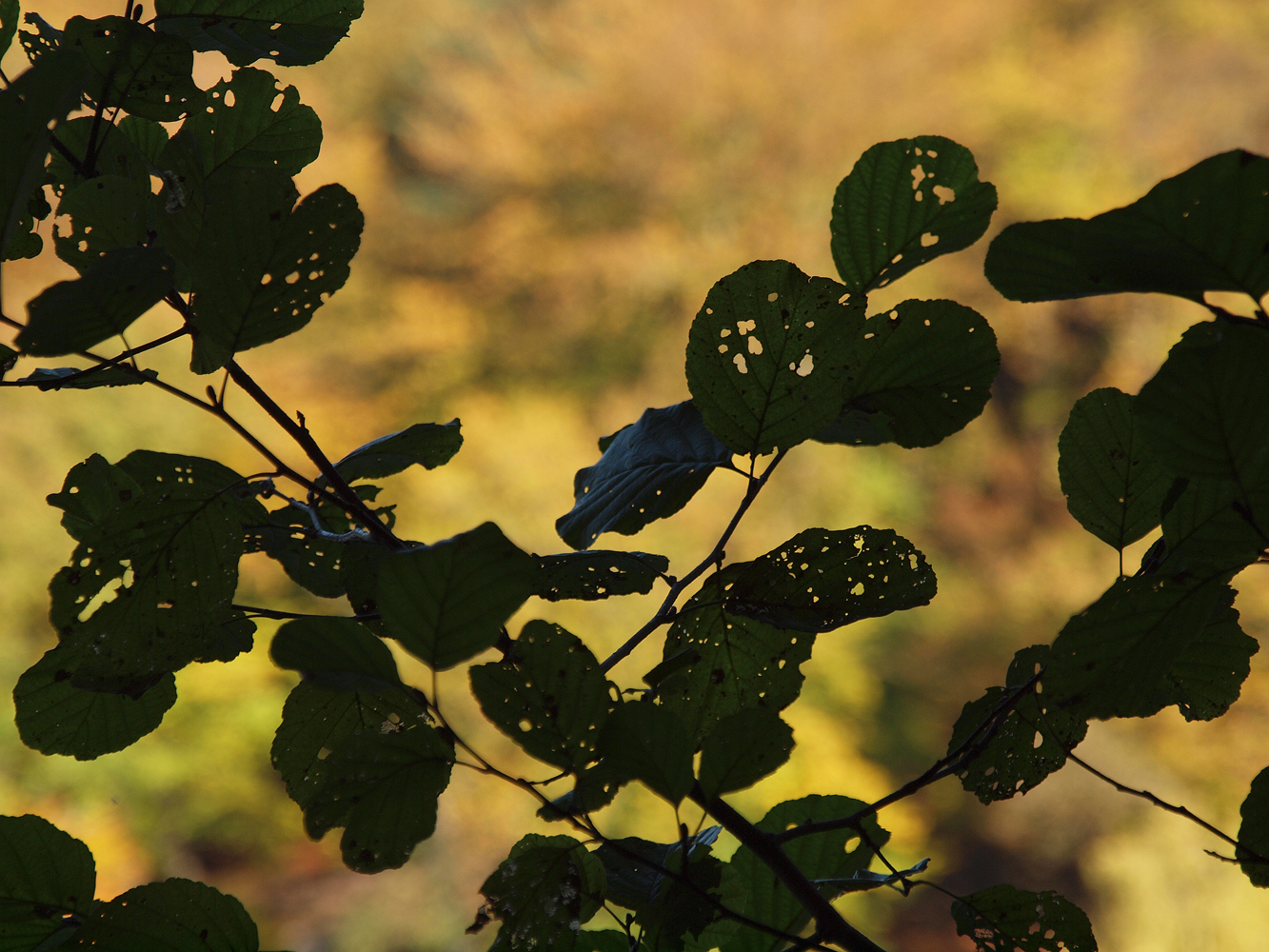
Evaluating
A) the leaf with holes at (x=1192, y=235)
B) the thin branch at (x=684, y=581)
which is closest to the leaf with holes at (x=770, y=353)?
the thin branch at (x=684, y=581)

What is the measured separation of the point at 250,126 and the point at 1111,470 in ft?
1.40

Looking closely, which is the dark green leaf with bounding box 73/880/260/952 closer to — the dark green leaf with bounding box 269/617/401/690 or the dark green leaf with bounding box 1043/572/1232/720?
the dark green leaf with bounding box 269/617/401/690

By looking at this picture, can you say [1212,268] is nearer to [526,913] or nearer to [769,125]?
[526,913]

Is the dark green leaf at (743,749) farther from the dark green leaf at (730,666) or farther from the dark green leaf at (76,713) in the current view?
the dark green leaf at (76,713)

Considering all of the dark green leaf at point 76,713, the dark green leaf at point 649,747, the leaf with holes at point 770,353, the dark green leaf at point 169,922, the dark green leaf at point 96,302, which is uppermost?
the leaf with holes at point 770,353

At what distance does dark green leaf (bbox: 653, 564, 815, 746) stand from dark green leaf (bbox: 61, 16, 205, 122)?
330 millimetres

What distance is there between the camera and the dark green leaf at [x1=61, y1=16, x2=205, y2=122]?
35cm

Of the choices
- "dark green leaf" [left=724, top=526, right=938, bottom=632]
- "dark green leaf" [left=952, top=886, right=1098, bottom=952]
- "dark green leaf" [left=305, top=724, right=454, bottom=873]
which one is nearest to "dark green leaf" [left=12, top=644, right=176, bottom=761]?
"dark green leaf" [left=305, top=724, right=454, bottom=873]

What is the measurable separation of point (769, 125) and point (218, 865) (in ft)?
16.9

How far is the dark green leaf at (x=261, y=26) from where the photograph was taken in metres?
0.38

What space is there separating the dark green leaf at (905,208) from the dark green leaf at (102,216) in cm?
29

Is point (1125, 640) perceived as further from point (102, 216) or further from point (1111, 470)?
point (102, 216)

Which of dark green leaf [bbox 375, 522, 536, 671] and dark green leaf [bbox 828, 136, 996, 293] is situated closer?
dark green leaf [bbox 375, 522, 536, 671]

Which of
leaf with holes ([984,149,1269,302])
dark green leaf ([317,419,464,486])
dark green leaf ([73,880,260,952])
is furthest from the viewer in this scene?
dark green leaf ([317,419,464,486])
